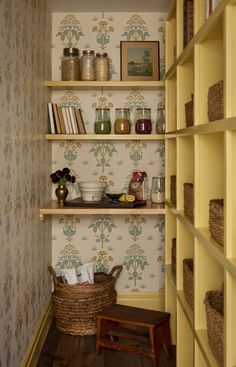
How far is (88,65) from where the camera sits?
3156mm

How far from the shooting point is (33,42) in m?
2.67

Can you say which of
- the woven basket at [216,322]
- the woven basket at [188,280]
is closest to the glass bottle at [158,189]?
the woven basket at [188,280]

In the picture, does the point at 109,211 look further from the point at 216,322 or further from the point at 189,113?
the point at 216,322

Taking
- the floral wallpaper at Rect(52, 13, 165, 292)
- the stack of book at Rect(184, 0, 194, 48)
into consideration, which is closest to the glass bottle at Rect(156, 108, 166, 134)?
the floral wallpaper at Rect(52, 13, 165, 292)

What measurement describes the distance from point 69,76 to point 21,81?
86 cm

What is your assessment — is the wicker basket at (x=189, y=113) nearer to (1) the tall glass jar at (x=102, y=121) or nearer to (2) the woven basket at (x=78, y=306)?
(1) the tall glass jar at (x=102, y=121)

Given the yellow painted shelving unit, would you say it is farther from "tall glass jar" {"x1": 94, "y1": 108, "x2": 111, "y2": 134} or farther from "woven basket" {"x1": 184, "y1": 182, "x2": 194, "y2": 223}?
"tall glass jar" {"x1": 94, "y1": 108, "x2": 111, "y2": 134}

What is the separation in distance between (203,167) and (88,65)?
159 cm

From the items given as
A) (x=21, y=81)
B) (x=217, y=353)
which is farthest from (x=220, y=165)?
(x=21, y=81)

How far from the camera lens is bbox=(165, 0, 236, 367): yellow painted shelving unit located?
4.52 ft

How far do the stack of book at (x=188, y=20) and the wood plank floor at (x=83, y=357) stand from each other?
1.80 metres

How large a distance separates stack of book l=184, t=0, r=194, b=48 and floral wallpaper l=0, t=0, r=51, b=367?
2.74ft

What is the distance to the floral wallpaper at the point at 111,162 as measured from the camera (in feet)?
11.0

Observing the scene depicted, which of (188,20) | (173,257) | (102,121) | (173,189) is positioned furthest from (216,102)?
(102,121)
